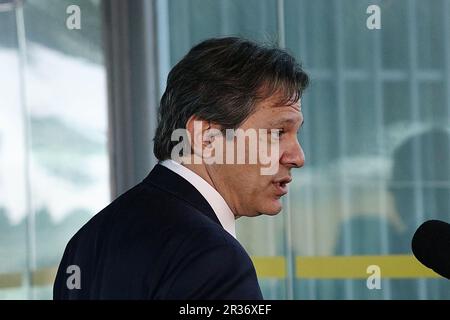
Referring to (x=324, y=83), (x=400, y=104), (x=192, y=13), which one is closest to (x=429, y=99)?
(x=400, y=104)

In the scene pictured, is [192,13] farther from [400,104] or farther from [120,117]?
[400,104]

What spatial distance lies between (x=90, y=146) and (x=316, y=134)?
3.03 ft

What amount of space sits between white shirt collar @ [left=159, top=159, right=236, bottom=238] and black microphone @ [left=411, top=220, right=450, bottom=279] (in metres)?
0.22

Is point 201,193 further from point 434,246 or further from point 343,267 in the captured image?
point 343,267

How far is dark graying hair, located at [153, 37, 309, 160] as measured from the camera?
128 centimetres

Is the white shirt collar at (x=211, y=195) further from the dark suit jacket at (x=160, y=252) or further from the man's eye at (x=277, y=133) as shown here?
the man's eye at (x=277, y=133)

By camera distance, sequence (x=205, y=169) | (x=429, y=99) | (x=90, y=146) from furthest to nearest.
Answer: (x=90, y=146) → (x=429, y=99) → (x=205, y=169)

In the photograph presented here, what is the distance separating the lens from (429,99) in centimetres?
398

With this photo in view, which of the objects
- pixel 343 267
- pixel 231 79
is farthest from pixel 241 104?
pixel 343 267

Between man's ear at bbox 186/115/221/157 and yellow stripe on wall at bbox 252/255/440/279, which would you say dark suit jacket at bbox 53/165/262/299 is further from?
yellow stripe on wall at bbox 252/255/440/279

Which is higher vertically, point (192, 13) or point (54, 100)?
point (192, 13)

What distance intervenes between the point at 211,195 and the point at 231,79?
0.48 ft

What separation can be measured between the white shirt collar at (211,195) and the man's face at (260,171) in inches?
0.8

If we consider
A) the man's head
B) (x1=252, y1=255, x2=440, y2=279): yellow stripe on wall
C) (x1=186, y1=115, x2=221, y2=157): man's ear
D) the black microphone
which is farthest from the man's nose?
(x1=252, y1=255, x2=440, y2=279): yellow stripe on wall
